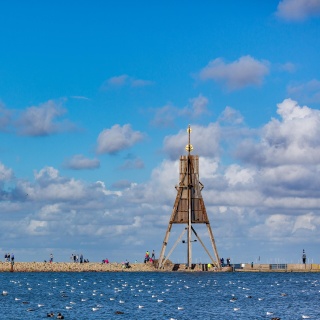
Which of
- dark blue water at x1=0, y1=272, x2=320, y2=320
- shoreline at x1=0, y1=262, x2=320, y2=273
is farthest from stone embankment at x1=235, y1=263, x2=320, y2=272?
dark blue water at x1=0, y1=272, x2=320, y2=320

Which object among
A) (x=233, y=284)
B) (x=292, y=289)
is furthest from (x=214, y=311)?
(x=233, y=284)

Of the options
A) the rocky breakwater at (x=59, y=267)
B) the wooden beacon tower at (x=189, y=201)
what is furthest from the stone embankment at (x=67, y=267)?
the wooden beacon tower at (x=189, y=201)

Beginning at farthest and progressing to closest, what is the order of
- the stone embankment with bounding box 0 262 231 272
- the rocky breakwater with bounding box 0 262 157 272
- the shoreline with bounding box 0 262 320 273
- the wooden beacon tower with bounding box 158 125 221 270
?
1. the rocky breakwater with bounding box 0 262 157 272
2. the shoreline with bounding box 0 262 320 273
3. the stone embankment with bounding box 0 262 231 272
4. the wooden beacon tower with bounding box 158 125 221 270

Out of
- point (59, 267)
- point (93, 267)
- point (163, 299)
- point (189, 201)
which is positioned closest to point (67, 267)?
point (59, 267)

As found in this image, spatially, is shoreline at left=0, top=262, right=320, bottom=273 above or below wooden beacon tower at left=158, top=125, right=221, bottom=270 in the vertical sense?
below

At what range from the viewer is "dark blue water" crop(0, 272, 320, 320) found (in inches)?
2749

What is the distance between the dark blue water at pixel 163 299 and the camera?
69.8 m

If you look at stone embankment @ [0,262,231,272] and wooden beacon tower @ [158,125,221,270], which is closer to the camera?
wooden beacon tower @ [158,125,221,270]

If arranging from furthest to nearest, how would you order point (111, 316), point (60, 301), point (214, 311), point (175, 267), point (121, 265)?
1. point (121, 265)
2. point (175, 267)
3. point (60, 301)
4. point (214, 311)
5. point (111, 316)

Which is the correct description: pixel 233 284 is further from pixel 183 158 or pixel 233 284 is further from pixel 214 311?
pixel 214 311

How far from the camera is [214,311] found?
72.4 metres

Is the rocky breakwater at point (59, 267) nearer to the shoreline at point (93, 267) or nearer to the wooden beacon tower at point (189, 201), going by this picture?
the shoreline at point (93, 267)

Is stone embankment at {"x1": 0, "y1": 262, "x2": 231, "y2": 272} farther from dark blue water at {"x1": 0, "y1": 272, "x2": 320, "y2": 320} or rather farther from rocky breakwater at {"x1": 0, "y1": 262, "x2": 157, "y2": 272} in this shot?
dark blue water at {"x1": 0, "y1": 272, "x2": 320, "y2": 320}

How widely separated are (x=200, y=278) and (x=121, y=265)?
20269 mm
